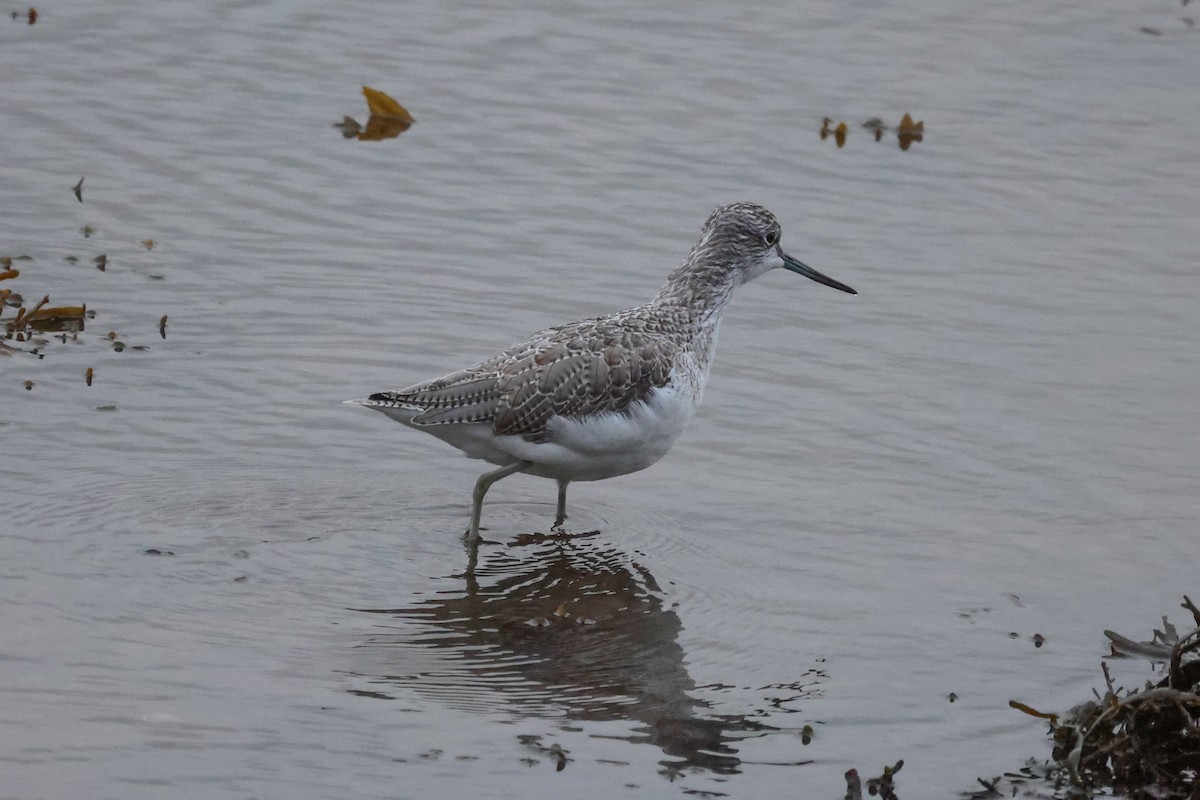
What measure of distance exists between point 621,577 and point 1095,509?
2.60 meters

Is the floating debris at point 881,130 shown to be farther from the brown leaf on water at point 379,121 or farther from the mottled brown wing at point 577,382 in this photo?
the mottled brown wing at point 577,382

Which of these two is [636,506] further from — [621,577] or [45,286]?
[45,286]

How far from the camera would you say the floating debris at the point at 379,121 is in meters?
13.7

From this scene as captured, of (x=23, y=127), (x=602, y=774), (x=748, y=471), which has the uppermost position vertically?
(x=23, y=127)

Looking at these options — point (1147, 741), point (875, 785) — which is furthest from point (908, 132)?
point (875, 785)

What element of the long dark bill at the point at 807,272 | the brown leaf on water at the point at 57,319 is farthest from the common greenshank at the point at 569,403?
the brown leaf on water at the point at 57,319

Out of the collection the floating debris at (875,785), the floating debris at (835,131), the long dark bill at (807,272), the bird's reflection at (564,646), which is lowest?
the floating debris at (875,785)

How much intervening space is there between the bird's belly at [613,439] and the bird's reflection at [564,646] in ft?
1.54

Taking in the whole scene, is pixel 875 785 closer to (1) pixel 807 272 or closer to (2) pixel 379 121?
(1) pixel 807 272

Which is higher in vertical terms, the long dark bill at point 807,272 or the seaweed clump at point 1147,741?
the long dark bill at point 807,272

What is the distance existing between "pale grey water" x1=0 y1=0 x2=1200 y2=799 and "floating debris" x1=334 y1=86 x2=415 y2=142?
8.3 inches

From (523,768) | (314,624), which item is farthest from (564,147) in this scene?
(523,768)

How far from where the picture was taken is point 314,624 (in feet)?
23.7

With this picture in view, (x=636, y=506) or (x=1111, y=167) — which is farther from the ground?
(x=1111, y=167)
